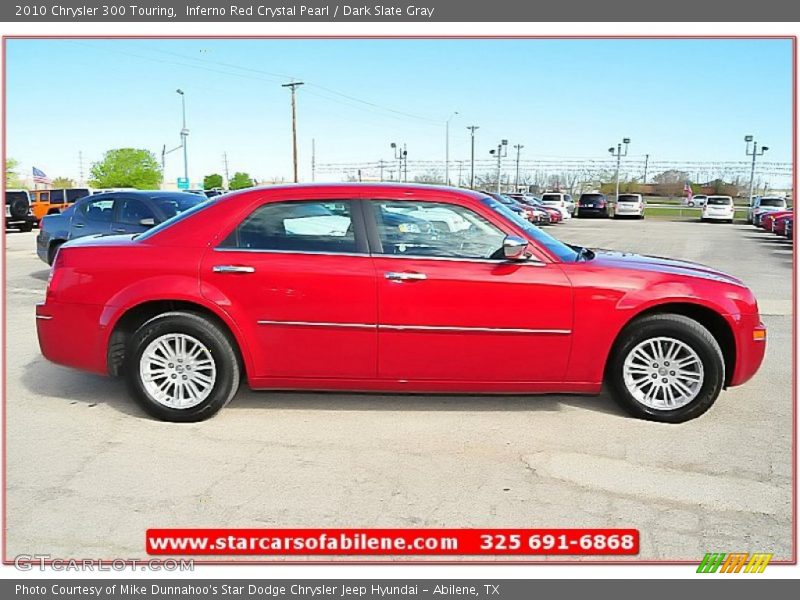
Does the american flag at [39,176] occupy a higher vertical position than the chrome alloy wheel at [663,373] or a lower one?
higher

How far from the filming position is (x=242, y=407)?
5.16 meters

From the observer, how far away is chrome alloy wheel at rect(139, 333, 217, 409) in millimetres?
4828

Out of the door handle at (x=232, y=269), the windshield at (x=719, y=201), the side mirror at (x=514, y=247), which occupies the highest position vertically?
the side mirror at (x=514, y=247)

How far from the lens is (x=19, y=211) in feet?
83.5

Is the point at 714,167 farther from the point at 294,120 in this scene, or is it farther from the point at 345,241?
the point at 345,241

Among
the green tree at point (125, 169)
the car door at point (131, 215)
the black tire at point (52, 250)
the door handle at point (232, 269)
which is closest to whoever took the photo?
the door handle at point (232, 269)

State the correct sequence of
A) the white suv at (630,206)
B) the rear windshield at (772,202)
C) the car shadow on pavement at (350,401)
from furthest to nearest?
the white suv at (630,206) → the rear windshield at (772,202) → the car shadow on pavement at (350,401)

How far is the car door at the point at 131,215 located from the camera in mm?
10634

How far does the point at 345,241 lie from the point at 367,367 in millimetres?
882

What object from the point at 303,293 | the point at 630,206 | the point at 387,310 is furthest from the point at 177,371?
the point at 630,206

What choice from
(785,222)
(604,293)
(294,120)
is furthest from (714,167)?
(604,293)

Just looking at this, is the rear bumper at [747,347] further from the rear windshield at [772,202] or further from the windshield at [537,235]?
the rear windshield at [772,202]

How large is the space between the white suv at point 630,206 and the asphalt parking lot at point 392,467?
137ft
